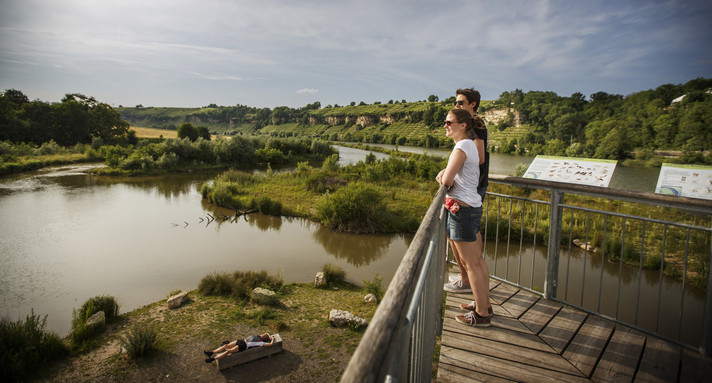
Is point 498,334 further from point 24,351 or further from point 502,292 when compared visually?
point 24,351

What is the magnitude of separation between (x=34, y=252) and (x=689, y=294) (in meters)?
17.9

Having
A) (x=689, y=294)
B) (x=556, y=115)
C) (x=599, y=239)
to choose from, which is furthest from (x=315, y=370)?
(x=556, y=115)

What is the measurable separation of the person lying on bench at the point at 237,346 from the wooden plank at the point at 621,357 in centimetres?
420

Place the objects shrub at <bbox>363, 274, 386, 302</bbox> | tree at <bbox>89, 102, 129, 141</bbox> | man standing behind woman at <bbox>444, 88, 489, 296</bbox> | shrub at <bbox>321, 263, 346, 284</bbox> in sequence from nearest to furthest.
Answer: man standing behind woman at <bbox>444, 88, 489, 296</bbox>, shrub at <bbox>363, 274, 386, 302</bbox>, shrub at <bbox>321, 263, 346, 284</bbox>, tree at <bbox>89, 102, 129, 141</bbox>

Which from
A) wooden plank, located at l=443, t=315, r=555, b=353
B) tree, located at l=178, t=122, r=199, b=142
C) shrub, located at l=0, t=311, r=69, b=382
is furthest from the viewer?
tree, located at l=178, t=122, r=199, b=142

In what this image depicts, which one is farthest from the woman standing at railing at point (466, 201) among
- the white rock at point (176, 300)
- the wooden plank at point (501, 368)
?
the white rock at point (176, 300)

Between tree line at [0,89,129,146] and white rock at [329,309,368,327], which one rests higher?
tree line at [0,89,129,146]

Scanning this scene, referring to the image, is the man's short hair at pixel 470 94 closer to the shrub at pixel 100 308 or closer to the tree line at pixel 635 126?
the shrub at pixel 100 308

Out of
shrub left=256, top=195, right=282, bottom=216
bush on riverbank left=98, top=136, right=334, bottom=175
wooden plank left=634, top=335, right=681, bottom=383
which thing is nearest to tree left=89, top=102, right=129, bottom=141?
bush on riverbank left=98, top=136, right=334, bottom=175

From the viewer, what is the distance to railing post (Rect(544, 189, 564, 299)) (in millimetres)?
3393

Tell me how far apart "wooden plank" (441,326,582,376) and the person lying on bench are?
3.34 meters

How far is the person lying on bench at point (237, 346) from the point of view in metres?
4.89

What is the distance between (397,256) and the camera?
1036 cm

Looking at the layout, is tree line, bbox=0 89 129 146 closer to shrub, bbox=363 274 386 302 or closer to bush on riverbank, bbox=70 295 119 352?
bush on riverbank, bbox=70 295 119 352
